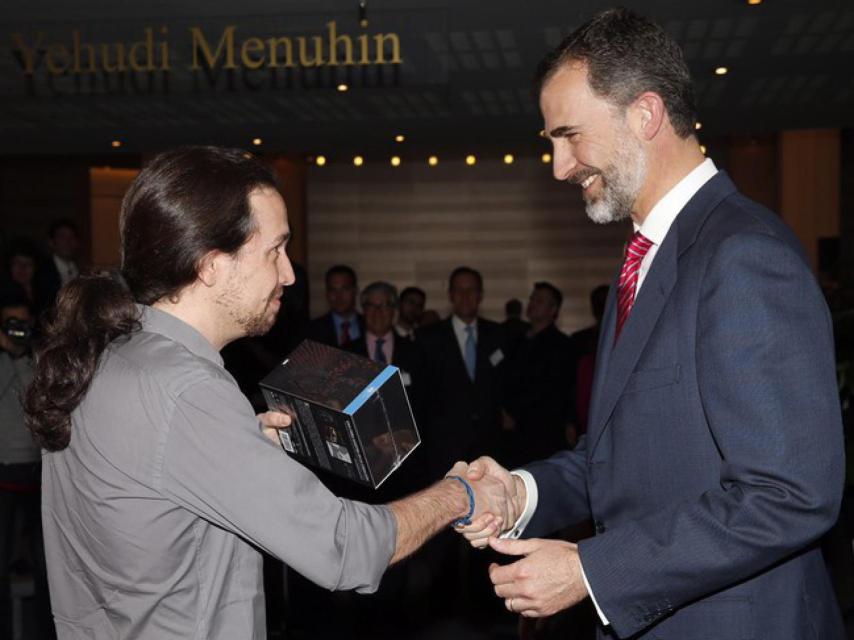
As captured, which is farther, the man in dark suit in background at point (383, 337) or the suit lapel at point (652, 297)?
the man in dark suit in background at point (383, 337)

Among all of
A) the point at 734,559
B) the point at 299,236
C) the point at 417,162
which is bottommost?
the point at 734,559

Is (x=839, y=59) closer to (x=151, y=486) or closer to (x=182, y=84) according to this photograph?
(x=182, y=84)

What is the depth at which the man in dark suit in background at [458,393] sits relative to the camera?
237 inches

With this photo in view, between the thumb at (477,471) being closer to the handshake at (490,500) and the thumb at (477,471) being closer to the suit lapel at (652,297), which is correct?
the handshake at (490,500)

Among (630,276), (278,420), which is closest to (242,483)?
(278,420)

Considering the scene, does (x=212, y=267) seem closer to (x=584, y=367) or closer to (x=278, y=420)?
(x=278, y=420)

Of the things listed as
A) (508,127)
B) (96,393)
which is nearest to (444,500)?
(96,393)

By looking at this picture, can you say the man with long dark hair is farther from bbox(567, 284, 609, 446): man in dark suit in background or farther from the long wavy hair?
bbox(567, 284, 609, 446): man in dark suit in background

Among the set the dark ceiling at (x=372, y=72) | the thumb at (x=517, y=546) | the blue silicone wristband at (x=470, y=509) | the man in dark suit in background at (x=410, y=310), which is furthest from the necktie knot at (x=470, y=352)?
the thumb at (x=517, y=546)

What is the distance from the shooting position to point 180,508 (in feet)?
5.20

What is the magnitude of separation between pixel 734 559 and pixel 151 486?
3.20 feet

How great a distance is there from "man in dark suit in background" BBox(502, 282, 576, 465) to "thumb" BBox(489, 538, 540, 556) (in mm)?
4285

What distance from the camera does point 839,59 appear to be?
248 inches

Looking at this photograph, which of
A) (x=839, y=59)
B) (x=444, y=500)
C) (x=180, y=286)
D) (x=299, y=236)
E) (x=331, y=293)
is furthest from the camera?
(x=299, y=236)
